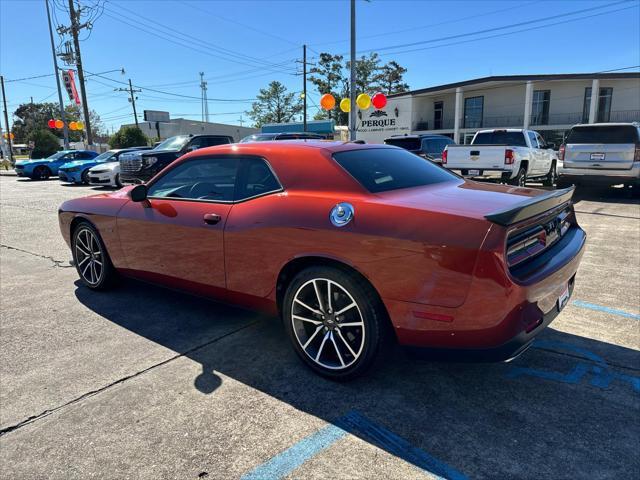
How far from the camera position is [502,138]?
1366 cm

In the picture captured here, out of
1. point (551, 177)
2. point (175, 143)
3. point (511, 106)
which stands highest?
point (511, 106)

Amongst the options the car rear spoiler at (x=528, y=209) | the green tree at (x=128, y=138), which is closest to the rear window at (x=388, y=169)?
the car rear spoiler at (x=528, y=209)

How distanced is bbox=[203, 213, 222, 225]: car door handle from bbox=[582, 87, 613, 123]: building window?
1411 inches

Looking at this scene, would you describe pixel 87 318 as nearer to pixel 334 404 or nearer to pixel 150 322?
pixel 150 322

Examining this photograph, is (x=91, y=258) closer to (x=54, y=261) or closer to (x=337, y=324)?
(x=54, y=261)

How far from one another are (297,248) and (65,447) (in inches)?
65.7

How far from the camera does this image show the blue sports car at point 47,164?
2180 cm

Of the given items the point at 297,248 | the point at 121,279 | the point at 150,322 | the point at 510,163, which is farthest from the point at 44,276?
the point at 510,163

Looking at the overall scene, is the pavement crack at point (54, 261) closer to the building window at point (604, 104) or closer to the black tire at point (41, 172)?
the black tire at point (41, 172)

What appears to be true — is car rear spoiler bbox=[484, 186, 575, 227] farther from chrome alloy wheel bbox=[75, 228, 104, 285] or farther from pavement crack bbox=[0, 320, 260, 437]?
chrome alloy wheel bbox=[75, 228, 104, 285]

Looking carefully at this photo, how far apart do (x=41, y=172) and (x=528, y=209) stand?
2490 cm

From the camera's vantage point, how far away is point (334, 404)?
8.88 ft

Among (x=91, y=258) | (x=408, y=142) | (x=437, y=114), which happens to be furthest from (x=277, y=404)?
(x=437, y=114)

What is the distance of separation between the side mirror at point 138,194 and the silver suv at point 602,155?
11.0 metres
